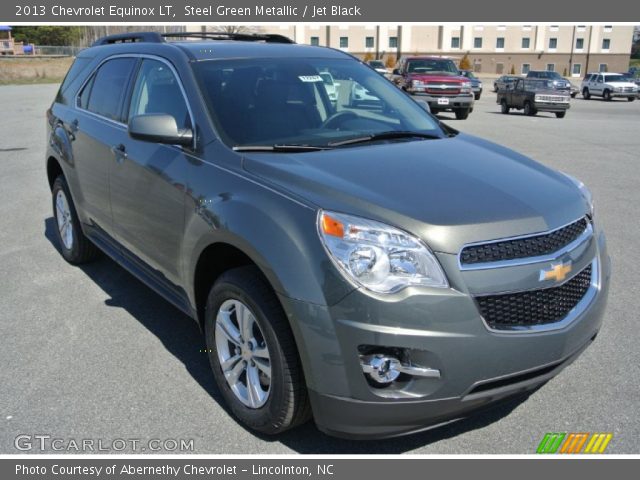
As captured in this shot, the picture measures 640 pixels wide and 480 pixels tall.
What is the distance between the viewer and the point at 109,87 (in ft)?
16.2

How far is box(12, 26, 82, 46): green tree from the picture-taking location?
91.8m

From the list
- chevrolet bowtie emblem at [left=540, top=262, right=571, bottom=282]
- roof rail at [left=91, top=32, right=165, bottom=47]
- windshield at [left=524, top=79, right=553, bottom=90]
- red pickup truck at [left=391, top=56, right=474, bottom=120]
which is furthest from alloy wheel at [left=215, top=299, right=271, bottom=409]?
windshield at [left=524, top=79, right=553, bottom=90]

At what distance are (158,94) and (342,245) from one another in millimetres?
2118

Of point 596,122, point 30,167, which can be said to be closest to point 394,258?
point 30,167

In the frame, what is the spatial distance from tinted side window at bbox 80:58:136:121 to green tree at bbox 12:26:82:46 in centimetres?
9530

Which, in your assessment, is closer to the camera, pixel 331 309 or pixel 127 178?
pixel 331 309

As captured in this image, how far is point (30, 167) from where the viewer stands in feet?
37.4

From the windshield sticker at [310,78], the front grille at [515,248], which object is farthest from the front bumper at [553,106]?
the front grille at [515,248]

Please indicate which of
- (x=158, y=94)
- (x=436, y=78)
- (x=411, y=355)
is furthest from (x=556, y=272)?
(x=436, y=78)

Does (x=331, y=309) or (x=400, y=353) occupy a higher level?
(x=331, y=309)

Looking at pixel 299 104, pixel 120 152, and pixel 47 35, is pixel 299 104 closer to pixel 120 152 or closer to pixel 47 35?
pixel 120 152

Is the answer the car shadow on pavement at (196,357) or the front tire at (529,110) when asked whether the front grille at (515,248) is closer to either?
the car shadow on pavement at (196,357)
